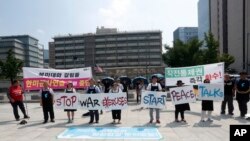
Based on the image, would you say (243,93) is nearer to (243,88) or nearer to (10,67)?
(243,88)

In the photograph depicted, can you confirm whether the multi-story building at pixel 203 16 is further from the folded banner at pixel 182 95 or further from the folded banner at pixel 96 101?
the folded banner at pixel 96 101

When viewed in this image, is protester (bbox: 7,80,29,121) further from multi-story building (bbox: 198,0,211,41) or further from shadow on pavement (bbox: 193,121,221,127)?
multi-story building (bbox: 198,0,211,41)

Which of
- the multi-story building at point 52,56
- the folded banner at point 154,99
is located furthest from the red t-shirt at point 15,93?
the multi-story building at point 52,56

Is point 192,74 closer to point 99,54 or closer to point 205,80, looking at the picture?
point 205,80

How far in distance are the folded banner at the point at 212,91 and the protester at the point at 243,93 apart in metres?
0.76


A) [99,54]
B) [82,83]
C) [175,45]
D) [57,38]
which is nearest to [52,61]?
[57,38]

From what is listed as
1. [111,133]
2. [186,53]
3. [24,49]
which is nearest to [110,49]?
[24,49]

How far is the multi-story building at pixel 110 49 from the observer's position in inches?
5384

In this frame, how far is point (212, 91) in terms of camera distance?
16078 mm

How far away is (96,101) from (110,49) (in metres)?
125

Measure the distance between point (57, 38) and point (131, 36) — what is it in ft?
95.5

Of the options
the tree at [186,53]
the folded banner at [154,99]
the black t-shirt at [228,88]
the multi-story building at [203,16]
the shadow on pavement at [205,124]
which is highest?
the multi-story building at [203,16]

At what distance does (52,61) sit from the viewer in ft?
491

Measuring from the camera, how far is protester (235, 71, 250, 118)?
16.1 metres
